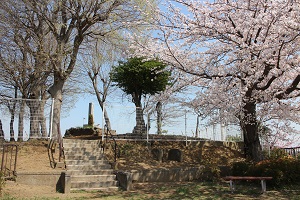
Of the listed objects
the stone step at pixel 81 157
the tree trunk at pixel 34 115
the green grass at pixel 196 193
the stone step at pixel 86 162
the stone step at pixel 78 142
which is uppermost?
the tree trunk at pixel 34 115

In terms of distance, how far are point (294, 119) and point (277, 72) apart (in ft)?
9.84

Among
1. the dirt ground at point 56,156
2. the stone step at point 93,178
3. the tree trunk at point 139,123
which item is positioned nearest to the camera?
the dirt ground at point 56,156

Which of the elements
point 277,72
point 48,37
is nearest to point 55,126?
point 48,37

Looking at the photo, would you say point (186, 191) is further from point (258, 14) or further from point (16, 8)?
point (16, 8)

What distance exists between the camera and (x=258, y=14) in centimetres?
835

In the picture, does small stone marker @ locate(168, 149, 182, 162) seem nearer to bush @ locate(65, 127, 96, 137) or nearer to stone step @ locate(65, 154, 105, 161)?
stone step @ locate(65, 154, 105, 161)

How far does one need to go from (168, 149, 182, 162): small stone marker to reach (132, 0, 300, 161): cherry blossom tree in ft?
7.49

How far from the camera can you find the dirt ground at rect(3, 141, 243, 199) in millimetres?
7975

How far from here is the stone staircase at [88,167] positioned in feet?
30.1

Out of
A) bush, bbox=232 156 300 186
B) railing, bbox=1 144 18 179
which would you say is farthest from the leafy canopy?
railing, bbox=1 144 18 179

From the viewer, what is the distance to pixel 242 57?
889 centimetres

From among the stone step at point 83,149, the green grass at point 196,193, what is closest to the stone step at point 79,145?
the stone step at point 83,149

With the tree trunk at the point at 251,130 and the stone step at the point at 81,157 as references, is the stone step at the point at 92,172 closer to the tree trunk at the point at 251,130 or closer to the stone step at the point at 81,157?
the stone step at the point at 81,157

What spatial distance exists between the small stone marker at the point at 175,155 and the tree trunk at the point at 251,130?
2.66 metres
